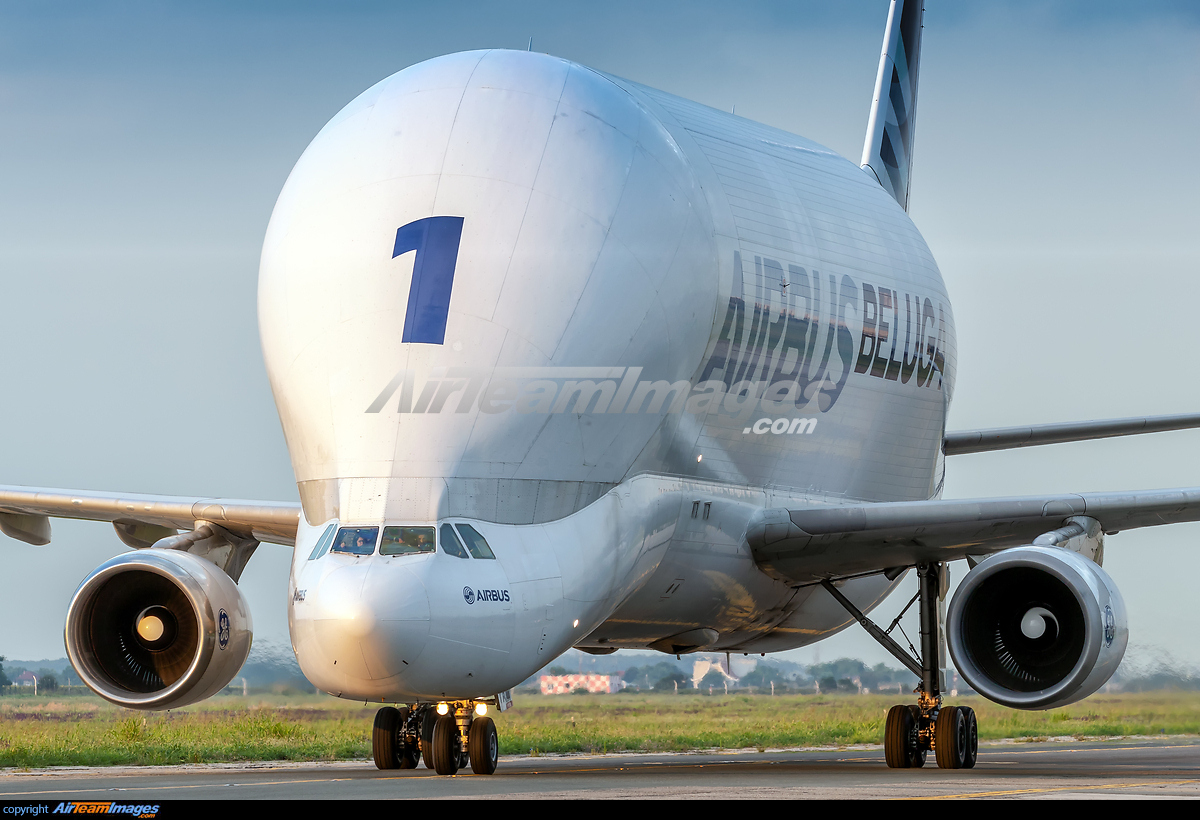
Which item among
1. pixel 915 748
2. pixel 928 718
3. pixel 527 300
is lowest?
pixel 915 748

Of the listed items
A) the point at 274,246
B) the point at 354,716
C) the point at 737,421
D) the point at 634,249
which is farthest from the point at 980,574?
the point at 354,716

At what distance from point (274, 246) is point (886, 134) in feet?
39.2

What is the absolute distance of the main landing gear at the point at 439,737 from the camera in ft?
47.6

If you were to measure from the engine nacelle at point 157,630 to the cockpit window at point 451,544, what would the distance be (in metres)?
3.76

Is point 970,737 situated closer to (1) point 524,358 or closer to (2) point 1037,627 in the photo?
(2) point 1037,627

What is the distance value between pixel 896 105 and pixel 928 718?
10.9 m

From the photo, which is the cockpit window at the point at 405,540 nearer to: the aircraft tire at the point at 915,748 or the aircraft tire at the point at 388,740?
the aircraft tire at the point at 388,740

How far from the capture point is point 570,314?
13.3 meters

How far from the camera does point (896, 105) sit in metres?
24.8

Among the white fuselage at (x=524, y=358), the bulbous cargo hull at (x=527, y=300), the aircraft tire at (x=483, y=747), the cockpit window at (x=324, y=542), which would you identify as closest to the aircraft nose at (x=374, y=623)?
the white fuselage at (x=524, y=358)

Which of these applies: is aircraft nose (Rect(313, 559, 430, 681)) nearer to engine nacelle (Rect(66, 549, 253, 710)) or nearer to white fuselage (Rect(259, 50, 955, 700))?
white fuselage (Rect(259, 50, 955, 700))

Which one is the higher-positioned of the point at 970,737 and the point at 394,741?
the point at 970,737

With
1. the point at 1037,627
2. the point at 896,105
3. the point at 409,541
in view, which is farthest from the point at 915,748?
the point at 896,105
